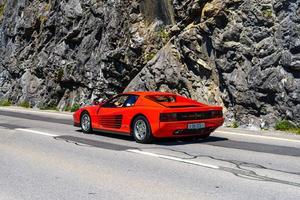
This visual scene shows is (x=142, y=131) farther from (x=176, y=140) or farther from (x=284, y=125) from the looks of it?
(x=284, y=125)

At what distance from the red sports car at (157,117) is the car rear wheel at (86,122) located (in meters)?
0.70

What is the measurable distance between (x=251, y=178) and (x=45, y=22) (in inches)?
1096

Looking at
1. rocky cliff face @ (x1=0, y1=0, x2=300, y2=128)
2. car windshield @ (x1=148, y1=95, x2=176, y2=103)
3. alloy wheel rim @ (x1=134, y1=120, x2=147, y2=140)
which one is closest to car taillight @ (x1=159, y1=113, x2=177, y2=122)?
alloy wheel rim @ (x1=134, y1=120, x2=147, y2=140)

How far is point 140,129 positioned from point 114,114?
1.13 meters

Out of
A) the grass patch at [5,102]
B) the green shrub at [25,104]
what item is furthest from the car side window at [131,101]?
the grass patch at [5,102]

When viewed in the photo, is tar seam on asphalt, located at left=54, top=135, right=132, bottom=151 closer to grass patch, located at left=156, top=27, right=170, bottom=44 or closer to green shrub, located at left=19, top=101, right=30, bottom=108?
grass patch, located at left=156, top=27, right=170, bottom=44

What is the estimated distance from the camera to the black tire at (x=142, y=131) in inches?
415

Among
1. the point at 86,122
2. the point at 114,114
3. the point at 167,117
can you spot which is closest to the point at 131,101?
the point at 114,114

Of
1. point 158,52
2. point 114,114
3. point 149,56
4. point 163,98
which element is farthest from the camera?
point 149,56

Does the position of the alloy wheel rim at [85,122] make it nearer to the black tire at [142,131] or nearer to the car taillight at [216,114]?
the black tire at [142,131]

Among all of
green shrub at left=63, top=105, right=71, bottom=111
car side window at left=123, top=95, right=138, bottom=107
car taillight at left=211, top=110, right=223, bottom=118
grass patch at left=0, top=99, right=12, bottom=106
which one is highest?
grass patch at left=0, top=99, right=12, bottom=106

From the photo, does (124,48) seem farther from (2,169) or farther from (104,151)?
(2,169)

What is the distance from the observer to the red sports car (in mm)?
10320

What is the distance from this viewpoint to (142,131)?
35.4ft
